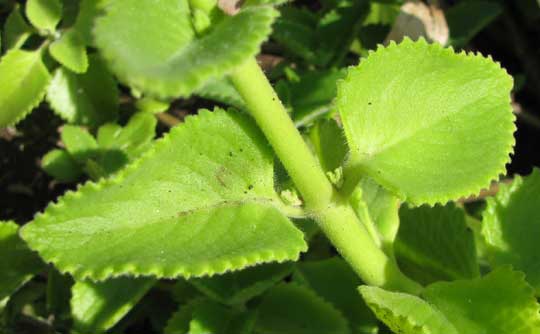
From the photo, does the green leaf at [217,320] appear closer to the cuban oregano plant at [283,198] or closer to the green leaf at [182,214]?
the cuban oregano plant at [283,198]

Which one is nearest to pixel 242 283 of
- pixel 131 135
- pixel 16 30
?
pixel 131 135

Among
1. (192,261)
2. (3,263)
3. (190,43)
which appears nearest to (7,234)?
(3,263)

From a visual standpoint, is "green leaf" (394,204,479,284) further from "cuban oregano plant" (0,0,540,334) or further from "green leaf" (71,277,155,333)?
"green leaf" (71,277,155,333)

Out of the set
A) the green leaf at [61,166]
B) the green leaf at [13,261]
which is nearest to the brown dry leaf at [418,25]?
the green leaf at [61,166]

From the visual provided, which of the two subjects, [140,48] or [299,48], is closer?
[140,48]

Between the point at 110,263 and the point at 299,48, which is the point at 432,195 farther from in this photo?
the point at 299,48

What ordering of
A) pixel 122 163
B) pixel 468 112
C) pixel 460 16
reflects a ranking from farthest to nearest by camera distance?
pixel 460 16
pixel 122 163
pixel 468 112

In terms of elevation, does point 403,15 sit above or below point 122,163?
above
